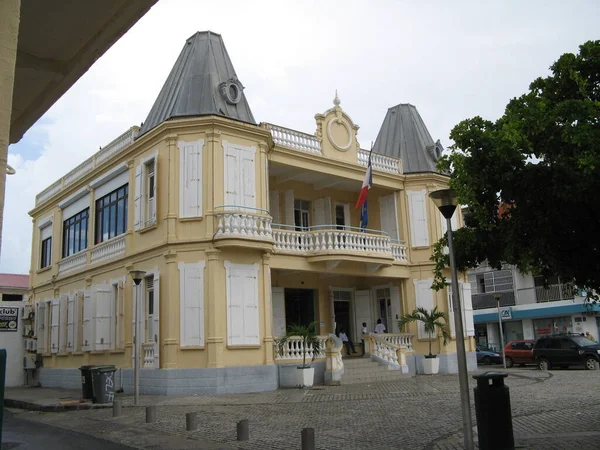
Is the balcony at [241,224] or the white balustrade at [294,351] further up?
the balcony at [241,224]

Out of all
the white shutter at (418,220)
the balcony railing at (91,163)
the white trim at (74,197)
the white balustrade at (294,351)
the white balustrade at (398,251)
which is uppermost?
the balcony railing at (91,163)

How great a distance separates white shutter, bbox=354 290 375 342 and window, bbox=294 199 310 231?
3.77 metres

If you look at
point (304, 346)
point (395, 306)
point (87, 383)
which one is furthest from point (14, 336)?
point (395, 306)

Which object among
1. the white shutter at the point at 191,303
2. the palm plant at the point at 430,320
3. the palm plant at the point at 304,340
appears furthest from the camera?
→ the palm plant at the point at 430,320

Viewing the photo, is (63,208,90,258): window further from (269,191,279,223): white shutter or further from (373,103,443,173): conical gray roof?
(373,103,443,173): conical gray roof

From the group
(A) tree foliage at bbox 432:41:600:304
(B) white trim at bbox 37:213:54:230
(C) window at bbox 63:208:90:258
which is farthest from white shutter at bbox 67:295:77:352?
(A) tree foliage at bbox 432:41:600:304

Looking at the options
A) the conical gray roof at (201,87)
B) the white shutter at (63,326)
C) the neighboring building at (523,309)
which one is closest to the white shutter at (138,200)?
the conical gray roof at (201,87)

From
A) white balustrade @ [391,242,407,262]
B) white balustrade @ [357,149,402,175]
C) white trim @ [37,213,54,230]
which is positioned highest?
white balustrade @ [357,149,402,175]

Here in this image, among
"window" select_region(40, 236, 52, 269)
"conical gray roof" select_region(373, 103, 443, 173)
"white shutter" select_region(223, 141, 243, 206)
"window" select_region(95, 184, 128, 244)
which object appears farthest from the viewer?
Result: "window" select_region(40, 236, 52, 269)

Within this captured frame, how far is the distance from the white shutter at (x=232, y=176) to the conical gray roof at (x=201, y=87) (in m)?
1.22

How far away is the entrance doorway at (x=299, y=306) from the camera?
23.8 metres

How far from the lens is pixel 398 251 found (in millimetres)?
24609

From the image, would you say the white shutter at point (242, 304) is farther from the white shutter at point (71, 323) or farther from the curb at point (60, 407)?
the white shutter at point (71, 323)

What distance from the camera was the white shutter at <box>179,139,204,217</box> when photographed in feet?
62.3
